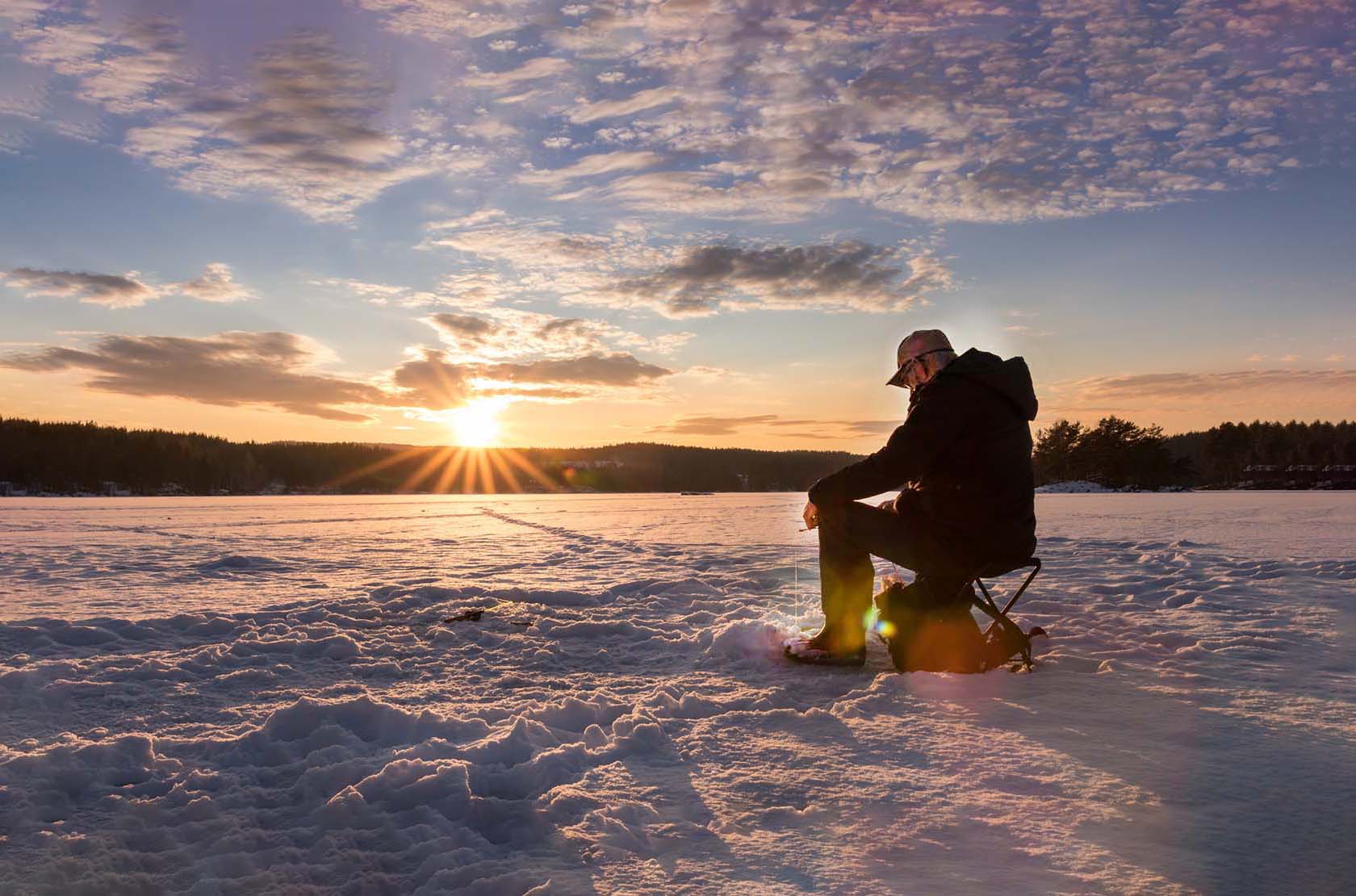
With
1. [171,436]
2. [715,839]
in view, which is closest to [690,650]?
[715,839]

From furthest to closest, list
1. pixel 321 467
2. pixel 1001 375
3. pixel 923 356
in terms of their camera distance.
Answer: pixel 321 467 → pixel 923 356 → pixel 1001 375

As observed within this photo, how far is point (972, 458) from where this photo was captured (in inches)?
146

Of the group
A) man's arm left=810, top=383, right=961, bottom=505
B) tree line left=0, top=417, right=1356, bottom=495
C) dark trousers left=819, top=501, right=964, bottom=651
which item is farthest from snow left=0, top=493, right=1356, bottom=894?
tree line left=0, top=417, right=1356, bottom=495

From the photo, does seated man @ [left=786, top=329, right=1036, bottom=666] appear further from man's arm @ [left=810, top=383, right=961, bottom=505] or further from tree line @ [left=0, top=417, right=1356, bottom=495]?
tree line @ [left=0, top=417, right=1356, bottom=495]

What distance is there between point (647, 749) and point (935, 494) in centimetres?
204

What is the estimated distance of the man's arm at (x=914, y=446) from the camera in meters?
3.62

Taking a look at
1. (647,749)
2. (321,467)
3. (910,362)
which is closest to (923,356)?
(910,362)

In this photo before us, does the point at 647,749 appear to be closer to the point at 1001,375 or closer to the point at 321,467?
the point at 1001,375

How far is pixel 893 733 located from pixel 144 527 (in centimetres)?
1727

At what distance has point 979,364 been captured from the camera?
3.68 meters

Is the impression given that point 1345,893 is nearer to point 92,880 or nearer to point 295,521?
point 92,880

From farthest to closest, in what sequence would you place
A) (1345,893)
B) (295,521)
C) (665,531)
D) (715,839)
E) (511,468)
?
(511,468) → (295,521) → (665,531) → (715,839) → (1345,893)

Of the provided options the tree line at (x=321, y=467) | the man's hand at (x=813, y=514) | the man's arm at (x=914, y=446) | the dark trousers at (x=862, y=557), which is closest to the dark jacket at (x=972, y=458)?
the man's arm at (x=914, y=446)

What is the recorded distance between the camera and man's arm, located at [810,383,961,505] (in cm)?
362
